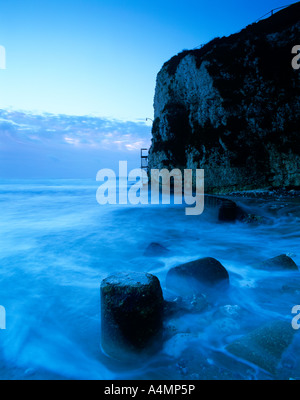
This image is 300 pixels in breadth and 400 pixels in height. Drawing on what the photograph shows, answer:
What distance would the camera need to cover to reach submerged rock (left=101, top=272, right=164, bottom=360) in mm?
2154

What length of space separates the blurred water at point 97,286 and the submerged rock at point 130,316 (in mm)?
170

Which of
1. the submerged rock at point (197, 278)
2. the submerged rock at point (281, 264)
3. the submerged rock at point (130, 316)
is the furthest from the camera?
the submerged rock at point (281, 264)

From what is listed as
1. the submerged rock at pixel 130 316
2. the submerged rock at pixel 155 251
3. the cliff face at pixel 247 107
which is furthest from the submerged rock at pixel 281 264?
the cliff face at pixel 247 107

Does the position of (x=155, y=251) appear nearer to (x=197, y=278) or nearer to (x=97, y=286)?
(x=97, y=286)

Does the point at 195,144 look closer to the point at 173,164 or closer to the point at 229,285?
the point at 173,164

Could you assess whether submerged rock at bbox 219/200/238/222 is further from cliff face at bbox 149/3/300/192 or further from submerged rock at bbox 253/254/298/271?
cliff face at bbox 149/3/300/192

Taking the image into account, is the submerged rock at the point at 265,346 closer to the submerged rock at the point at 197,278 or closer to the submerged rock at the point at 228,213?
the submerged rock at the point at 197,278

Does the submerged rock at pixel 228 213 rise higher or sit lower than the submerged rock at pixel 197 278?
higher

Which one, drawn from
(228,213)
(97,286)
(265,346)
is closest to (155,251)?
(97,286)

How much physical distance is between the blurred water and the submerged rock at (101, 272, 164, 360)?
17cm

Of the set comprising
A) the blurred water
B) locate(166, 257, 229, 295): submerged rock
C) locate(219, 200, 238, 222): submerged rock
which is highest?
locate(219, 200, 238, 222): submerged rock

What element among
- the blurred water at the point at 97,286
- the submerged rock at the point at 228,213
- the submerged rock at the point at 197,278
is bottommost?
the blurred water at the point at 97,286

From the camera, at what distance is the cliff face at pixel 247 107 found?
510 inches

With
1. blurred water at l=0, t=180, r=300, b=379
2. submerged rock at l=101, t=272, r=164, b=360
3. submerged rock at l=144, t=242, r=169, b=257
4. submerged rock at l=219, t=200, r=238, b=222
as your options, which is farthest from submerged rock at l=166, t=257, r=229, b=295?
submerged rock at l=219, t=200, r=238, b=222
